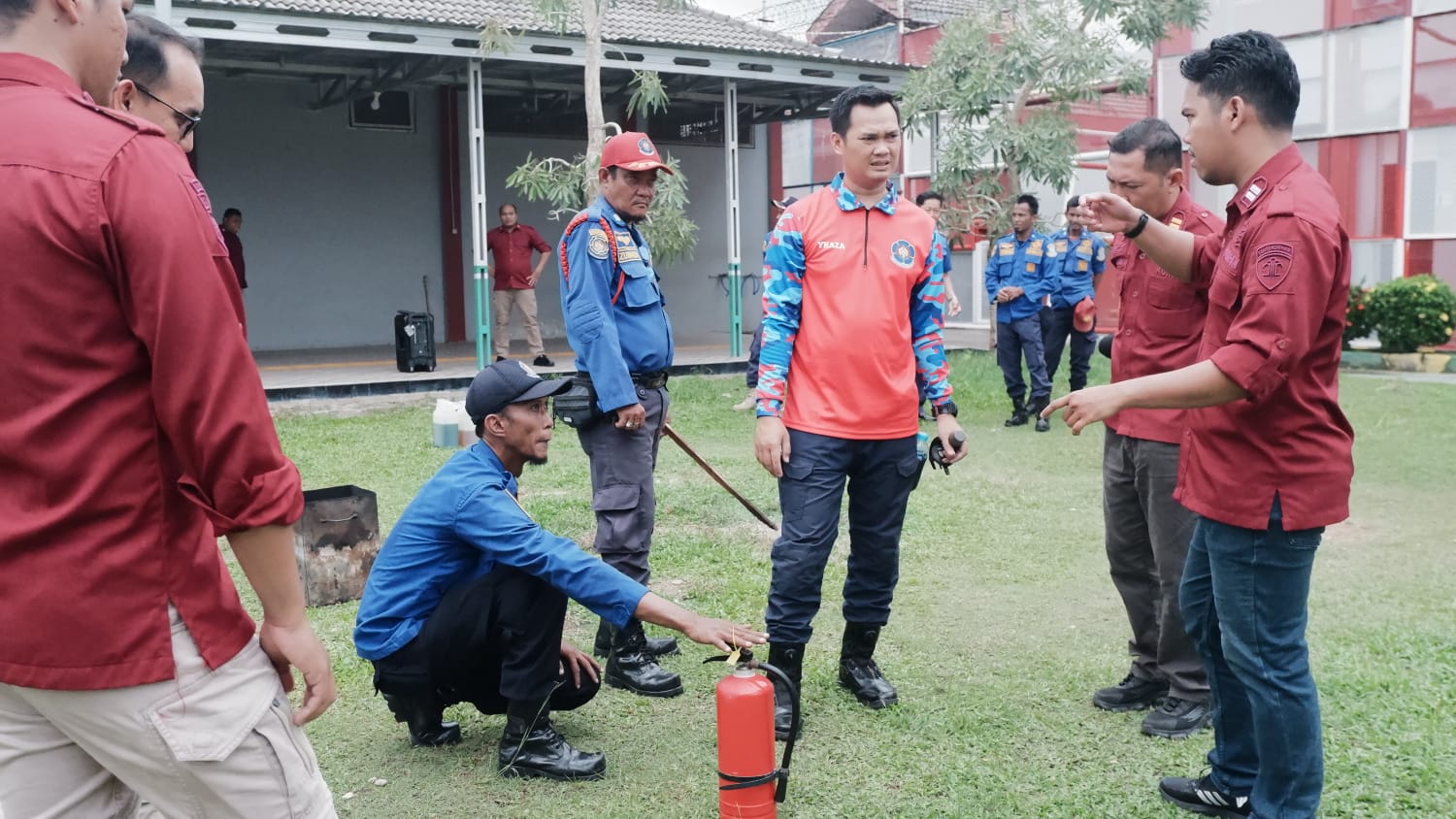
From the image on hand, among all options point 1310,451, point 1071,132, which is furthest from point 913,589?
point 1071,132

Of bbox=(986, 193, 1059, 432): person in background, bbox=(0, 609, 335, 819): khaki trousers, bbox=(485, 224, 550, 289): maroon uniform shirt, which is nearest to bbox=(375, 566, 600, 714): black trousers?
bbox=(0, 609, 335, 819): khaki trousers

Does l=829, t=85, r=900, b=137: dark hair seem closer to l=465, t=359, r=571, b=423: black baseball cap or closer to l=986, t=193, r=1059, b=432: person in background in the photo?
l=465, t=359, r=571, b=423: black baseball cap

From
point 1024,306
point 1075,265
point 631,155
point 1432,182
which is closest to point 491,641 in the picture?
point 631,155

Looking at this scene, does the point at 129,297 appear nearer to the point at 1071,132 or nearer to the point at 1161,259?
the point at 1161,259

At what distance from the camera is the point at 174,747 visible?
1714 millimetres

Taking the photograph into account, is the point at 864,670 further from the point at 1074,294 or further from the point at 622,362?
the point at 1074,294

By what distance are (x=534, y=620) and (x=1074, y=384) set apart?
860 centimetres

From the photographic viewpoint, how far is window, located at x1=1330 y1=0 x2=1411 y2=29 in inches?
653

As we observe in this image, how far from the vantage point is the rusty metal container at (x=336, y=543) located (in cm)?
519

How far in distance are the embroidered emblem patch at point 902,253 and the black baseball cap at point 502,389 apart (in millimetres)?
1237

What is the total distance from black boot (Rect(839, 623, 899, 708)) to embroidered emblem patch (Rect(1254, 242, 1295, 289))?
194cm

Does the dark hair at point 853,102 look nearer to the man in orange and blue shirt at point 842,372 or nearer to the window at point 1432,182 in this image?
the man in orange and blue shirt at point 842,372

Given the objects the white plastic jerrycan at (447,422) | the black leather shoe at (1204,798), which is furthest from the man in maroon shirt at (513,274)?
the black leather shoe at (1204,798)

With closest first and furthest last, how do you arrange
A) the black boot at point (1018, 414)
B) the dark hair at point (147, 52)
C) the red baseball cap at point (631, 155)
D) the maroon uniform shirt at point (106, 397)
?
the maroon uniform shirt at point (106, 397), the dark hair at point (147, 52), the red baseball cap at point (631, 155), the black boot at point (1018, 414)
